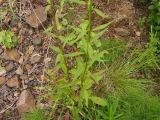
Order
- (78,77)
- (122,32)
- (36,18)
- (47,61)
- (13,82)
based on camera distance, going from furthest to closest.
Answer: (122,32) < (36,18) < (47,61) < (13,82) < (78,77)

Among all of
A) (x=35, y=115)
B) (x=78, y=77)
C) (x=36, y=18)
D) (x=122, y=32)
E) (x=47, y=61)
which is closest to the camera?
(x=78, y=77)

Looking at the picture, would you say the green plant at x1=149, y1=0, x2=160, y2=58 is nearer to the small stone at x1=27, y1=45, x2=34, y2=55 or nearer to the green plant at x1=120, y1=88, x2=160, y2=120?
the green plant at x1=120, y1=88, x2=160, y2=120

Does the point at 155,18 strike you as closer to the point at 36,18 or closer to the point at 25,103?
the point at 36,18

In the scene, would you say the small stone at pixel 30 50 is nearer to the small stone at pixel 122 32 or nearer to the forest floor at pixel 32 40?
the forest floor at pixel 32 40

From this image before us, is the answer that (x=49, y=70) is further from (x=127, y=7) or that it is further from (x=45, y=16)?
(x=127, y=7)

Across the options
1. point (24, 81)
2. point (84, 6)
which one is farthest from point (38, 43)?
point (84, 6)

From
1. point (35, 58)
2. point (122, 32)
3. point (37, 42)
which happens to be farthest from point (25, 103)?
point (122, 32)
